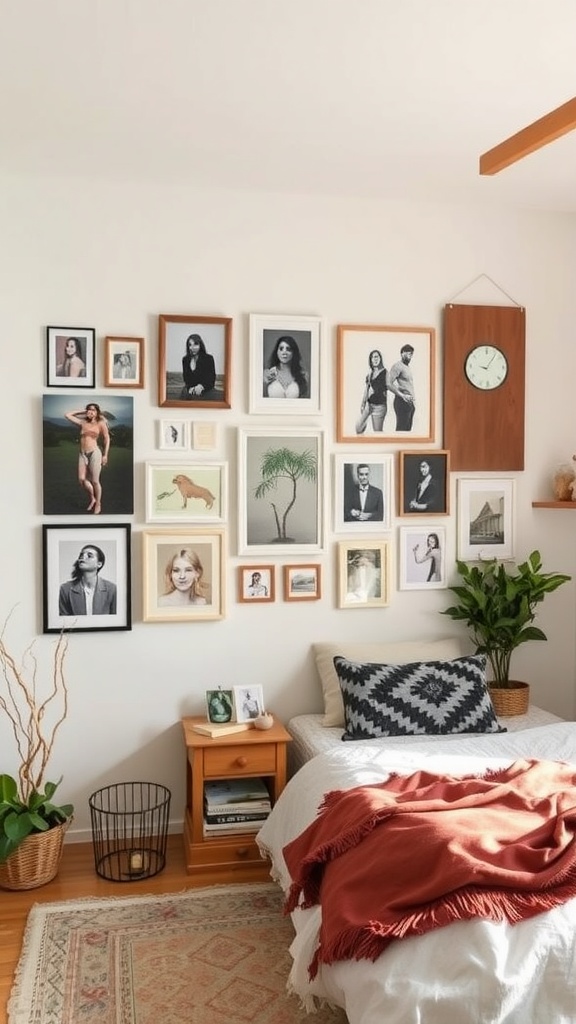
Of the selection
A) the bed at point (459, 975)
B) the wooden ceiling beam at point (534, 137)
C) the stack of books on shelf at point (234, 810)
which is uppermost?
the wooden ceiling beam at point (534, 137)

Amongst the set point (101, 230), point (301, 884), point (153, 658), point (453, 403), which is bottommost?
point (301, 884)

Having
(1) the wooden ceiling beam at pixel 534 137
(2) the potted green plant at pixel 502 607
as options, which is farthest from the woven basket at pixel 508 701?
(1) the wooden ceiling beam at pixel 534 137

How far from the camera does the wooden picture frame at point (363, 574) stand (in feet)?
12.8

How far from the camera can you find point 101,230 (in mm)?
3648

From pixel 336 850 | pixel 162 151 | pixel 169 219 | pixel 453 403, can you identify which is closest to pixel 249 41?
pixel 162 151

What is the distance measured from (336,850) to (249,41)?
7.12ft

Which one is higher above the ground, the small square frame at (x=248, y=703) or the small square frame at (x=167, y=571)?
the small square frame at (x=167, y=571)

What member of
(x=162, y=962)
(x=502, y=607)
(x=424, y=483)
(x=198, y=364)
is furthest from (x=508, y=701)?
(x=198, y=364)

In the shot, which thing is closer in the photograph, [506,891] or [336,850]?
[506,891]

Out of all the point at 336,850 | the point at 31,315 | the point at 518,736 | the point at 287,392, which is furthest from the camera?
the point at 287,392

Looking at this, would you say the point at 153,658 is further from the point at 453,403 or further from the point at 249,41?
the point at 249,41

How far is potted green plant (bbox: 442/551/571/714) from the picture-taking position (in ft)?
12.8

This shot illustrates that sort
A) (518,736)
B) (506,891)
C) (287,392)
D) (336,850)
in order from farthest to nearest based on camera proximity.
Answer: (287,392)
(518,736)
(336,850)
(506,891)

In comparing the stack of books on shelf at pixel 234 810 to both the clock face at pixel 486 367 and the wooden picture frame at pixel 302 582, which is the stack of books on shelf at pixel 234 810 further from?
the clock face at pixel 486 367
